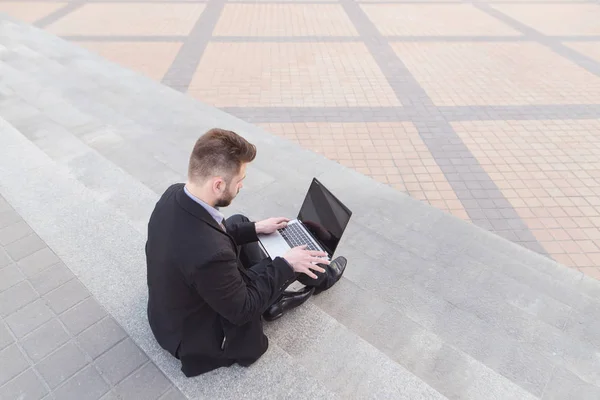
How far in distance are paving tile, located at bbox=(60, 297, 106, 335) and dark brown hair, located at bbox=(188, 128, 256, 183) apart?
138cm

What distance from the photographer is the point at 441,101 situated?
704cm

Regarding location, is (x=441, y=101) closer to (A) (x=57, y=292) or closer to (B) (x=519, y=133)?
(B) (x=519, y=133)

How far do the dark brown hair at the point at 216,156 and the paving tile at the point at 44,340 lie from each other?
57.8 inches

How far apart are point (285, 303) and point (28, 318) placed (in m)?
1.66

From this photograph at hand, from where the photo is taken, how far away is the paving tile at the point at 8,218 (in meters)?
3.26

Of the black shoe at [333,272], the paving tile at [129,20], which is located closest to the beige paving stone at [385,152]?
the black shoe at [333,272]

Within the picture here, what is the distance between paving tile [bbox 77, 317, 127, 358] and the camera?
2.37 meters

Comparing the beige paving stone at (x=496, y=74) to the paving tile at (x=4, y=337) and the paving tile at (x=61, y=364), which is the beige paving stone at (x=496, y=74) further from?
the paving tile at (x=4, y=337)

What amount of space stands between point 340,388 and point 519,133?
18.1ft

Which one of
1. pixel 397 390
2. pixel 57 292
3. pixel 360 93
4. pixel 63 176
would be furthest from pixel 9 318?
pixel 360 93

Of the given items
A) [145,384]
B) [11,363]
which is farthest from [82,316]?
[145,384]

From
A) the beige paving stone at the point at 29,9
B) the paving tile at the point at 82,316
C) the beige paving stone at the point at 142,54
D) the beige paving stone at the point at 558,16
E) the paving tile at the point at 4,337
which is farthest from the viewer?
the beige paving stone at the point at 558,16

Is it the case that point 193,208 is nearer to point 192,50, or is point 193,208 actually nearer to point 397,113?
point 397,113

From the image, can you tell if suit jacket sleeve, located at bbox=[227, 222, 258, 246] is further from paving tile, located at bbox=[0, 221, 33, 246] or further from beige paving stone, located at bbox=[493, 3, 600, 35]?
beige paving stone, located at bbox=[493, 3, 600, 35]
